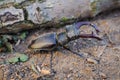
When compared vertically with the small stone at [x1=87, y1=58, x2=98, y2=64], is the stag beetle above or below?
above

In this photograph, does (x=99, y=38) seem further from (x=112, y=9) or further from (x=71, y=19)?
(x=112, y=9)

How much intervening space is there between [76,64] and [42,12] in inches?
27.9

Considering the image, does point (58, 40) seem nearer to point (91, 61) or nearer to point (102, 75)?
point (91, 61)

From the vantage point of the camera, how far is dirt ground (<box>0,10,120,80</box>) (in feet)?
7.41

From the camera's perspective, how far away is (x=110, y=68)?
7.52 ft

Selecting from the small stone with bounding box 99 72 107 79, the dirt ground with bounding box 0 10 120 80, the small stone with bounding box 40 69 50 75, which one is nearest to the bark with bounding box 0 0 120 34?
the dirt ground with bounding box 0 10 120 80

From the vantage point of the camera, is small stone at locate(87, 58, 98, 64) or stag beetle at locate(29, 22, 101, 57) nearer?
small stone at locate(87, 58, 98, 64)

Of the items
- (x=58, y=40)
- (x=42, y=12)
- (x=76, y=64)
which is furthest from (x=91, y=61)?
(x=42, y=12)

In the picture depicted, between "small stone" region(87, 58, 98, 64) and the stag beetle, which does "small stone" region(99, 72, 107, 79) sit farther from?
the stag beetle

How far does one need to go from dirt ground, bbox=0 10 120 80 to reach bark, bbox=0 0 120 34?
31cm

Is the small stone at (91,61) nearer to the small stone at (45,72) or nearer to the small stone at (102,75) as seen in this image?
the small stone at (102,75)

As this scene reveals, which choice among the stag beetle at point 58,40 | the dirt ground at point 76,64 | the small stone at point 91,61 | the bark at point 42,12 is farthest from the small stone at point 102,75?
the bark at point 42,12

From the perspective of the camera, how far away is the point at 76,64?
239cm

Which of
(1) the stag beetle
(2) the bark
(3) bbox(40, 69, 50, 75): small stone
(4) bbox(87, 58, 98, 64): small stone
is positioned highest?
(2) the bark
